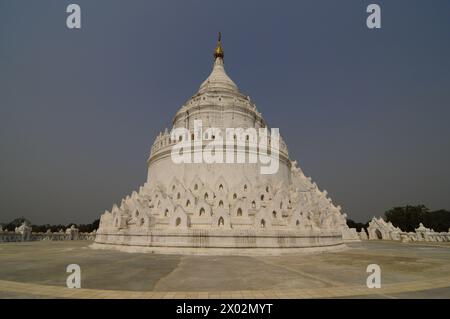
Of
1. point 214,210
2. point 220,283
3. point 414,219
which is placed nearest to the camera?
point 220,283

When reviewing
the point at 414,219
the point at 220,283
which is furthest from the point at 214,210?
the point at 414,219

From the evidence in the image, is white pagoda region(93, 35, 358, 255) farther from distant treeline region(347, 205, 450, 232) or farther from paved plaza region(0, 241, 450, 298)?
distant treeline region(347, 205, 450, 232)

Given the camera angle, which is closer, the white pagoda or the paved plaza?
the paved plaza

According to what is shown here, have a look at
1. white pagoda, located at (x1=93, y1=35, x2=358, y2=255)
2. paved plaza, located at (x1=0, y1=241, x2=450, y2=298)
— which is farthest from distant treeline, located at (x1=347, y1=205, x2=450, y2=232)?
paved plaza, located at (x1=0, y1=241, x2=450, y2=298)

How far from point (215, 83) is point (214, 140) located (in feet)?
43.4

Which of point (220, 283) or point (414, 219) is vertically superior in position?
point (220, 283)

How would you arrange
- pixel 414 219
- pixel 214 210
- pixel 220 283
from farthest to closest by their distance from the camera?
pixel 414 219 < pixel 214 210 < pixel 220 283

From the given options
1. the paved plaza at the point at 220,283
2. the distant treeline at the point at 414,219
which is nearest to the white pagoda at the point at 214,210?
the paved plaza at the point at 220,283

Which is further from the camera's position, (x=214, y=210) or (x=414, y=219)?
(x=414, y=219)

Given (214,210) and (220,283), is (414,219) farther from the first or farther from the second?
(220,283)

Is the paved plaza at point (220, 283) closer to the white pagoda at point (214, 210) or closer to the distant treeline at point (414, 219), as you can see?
the white pagoda at point (214, 210)
